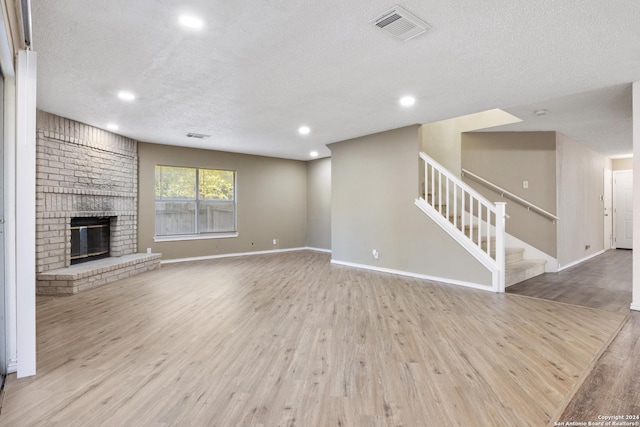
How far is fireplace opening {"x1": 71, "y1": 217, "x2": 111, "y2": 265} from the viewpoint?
203 inches

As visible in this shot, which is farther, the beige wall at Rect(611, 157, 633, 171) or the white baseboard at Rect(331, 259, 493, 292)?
the beige wall at Rect(611, 157, 633, 171)

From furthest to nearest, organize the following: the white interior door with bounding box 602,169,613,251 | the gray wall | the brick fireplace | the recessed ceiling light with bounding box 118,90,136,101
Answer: the white interior door with bounding box 602,169,613,251 < the gray wall < the brick fireplace < the recessed ceiling light with bounding box 118,90,136,101

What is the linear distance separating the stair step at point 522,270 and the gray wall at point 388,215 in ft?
1.80

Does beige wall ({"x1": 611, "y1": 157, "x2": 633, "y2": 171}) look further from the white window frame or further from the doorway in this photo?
the doorway

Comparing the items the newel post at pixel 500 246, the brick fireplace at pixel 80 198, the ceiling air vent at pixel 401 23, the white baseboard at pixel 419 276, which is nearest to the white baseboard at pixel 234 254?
the brick fireplace at pixel 80 198

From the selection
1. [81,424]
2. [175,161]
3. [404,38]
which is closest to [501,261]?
[404,38]

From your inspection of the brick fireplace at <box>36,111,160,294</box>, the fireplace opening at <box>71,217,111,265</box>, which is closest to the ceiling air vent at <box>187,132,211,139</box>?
the brick fireplace at <box>36,111,160,294</box>

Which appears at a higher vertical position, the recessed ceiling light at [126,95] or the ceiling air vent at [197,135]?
the ceiling air vent at [197,135]

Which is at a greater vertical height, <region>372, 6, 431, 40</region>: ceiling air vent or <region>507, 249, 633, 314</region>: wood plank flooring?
<region>372, 6, 431, 40</region>: ceiling air vent

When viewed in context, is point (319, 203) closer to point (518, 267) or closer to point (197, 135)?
point (197, 135)

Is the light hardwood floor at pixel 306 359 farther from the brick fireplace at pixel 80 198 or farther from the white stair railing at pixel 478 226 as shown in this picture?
the brick fireplace at pixel 80 198

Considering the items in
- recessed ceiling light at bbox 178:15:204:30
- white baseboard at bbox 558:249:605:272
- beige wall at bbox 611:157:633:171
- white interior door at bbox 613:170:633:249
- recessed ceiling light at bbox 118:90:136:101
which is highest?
recessed ceiling light at bbox 118:90:136:101

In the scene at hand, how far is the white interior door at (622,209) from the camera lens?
8.51 metres

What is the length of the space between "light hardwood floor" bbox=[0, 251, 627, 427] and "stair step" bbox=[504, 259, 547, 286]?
0.75 meters
